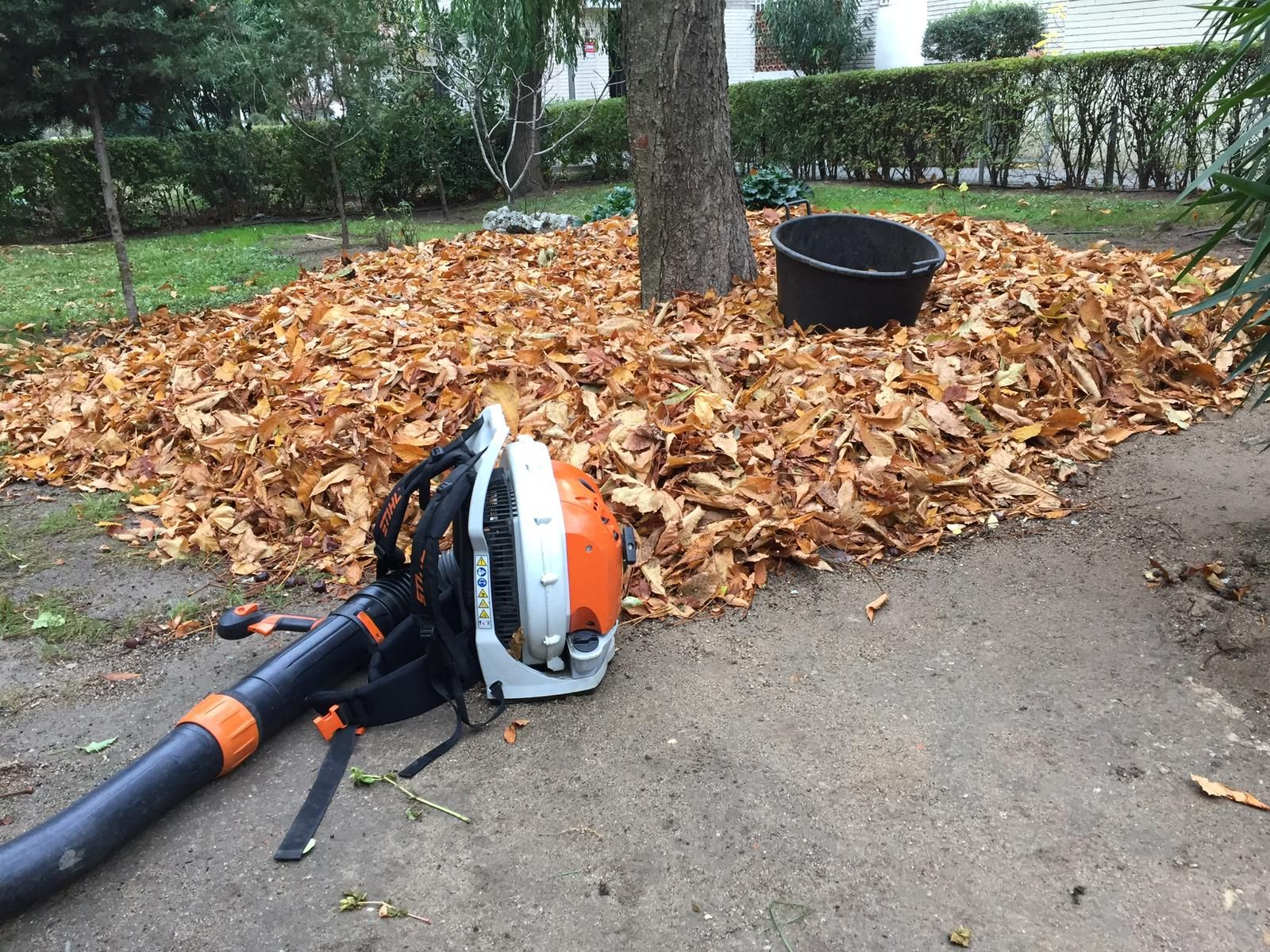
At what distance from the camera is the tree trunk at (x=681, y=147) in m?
4.91

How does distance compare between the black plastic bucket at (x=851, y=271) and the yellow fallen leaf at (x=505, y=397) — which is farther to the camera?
the black plastic bucket at (x=851, y=271)

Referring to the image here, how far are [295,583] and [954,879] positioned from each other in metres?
2.47

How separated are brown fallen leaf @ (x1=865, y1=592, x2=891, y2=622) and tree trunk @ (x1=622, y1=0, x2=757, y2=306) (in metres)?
2.71

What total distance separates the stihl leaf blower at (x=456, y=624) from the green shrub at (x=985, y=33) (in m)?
21.0

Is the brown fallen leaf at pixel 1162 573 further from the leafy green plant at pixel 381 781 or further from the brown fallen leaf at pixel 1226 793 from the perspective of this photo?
the leafy green plant at pixel 381 781

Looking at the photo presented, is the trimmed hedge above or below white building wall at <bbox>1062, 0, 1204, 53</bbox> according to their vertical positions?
below

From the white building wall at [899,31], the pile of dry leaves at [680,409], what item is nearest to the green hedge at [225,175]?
the pile of dry leaves at [680,409]

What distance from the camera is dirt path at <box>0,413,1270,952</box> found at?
1886 millimetres

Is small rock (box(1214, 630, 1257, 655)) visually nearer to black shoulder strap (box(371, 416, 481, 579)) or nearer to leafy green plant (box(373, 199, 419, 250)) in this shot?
black shoulder strap (box(371, 416, 481, 579))

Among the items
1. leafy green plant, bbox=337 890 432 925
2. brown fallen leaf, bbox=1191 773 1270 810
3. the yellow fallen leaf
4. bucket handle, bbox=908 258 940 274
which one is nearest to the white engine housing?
leafy green plant, bbox=337 890 432 925

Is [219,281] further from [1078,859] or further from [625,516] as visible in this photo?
[1078,859]

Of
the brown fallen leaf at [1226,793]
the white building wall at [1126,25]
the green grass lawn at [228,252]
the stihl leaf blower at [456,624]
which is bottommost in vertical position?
the brown fallen leaf at [1226,793]

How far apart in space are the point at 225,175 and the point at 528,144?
Answer: 4.89m

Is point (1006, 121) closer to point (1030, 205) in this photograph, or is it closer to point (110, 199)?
point (1030, 205)
